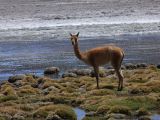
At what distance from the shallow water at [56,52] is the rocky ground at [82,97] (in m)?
4.46

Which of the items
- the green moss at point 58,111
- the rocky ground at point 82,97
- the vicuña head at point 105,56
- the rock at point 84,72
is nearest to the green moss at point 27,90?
the rocky ground at point 82,97

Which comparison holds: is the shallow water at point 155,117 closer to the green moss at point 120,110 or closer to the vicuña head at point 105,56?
the green moss at point 120,110

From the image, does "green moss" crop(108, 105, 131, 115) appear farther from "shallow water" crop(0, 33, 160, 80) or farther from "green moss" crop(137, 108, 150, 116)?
"shallow water" crop(0, 33, 160, 80)

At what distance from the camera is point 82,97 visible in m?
18.1

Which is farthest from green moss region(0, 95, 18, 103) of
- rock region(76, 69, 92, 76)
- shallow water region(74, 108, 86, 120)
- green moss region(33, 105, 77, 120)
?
rock region(76, 69, 92, 76)

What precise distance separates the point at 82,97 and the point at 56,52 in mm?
16198

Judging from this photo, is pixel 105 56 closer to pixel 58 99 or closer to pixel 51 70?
pixel 58 99

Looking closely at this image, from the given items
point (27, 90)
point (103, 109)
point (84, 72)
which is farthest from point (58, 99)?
point (84, 72)

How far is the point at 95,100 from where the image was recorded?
57.4 feet

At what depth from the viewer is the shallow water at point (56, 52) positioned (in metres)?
28.6

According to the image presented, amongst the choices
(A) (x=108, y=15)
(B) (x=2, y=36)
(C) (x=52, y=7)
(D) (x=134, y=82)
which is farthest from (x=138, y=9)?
(D) (x=134, y=82)

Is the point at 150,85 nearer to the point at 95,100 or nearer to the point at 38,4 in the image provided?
the point at 95,100

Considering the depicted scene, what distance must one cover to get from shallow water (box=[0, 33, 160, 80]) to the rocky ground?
14.6 ft

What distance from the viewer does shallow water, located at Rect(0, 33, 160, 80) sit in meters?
28.6
